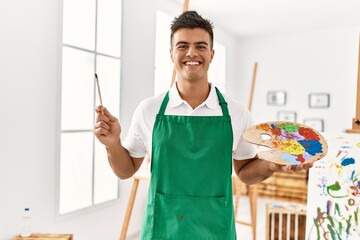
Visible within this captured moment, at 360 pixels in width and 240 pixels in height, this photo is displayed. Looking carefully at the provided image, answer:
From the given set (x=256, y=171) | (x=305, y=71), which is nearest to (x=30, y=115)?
(x=256, y=171)

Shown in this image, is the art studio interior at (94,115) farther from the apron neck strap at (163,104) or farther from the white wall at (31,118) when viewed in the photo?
the apron neck strap at (163,104)

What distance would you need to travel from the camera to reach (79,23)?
2842 mm

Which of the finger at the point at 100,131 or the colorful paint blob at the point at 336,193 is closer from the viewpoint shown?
the finger at the point at 100,131

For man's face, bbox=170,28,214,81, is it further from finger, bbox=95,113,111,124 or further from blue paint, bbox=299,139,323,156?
blue paint, bbox=299,139,323,156

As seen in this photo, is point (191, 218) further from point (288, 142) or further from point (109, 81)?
point (109, 81)

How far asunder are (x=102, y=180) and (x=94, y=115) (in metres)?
0.63

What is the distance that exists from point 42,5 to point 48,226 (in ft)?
5.27

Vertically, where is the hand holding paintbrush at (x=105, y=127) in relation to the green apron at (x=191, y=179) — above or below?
above

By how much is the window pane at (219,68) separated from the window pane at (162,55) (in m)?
1.36

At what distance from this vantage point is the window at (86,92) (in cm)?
275

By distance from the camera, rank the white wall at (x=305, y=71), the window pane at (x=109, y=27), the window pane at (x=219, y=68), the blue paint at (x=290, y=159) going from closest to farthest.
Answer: the blue paint at (x=290, y=159)
the window pane at (x=109, y=27)
the white wall at (x=305, y=71)
the window pane at (x=219, y=68)

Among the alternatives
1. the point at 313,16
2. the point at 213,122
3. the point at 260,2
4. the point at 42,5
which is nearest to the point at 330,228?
the point at 213,122

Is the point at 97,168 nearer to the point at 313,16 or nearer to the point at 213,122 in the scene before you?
the point at 213,122

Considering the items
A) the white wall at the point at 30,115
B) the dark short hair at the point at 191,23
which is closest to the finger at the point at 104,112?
the dark short hair at the point at 191,23
